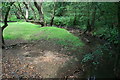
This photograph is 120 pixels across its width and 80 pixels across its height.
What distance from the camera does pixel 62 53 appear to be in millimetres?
9641

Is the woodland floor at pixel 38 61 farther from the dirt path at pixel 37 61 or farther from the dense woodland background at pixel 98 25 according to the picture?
the dense woodland background at pixel 98 25

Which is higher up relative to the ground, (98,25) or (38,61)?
(98,25)

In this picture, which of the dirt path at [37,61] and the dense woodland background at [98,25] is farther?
the dense woodland background at [98,25]

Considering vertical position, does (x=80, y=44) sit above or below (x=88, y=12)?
below

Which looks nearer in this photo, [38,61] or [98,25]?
[38,61]

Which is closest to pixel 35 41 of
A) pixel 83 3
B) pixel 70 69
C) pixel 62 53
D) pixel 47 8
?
pixel 62 53

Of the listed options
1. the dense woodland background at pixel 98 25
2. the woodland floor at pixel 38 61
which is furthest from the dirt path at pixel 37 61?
the dense woodland background at pixel 98 25

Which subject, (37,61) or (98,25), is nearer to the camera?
(37,61)

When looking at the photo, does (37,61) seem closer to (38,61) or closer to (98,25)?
(38,61)

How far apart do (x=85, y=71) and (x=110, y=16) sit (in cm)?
400

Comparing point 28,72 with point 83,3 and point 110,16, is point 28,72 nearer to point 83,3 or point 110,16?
Result: point 110,16

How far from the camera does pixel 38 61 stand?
8.13 meters

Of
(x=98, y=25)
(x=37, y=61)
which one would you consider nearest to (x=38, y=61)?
(x=37, y=61)

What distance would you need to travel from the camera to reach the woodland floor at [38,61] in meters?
→ 6.61
